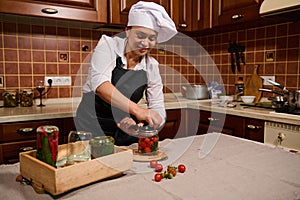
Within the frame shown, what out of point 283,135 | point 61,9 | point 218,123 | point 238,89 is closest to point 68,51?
point 61,9

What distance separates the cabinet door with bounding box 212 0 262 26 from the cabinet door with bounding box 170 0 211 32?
0.08 metres

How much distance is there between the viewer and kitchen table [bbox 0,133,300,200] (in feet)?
2.22

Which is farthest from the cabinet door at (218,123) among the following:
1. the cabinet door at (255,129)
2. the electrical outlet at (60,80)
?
the electrical outlet at (60,80)

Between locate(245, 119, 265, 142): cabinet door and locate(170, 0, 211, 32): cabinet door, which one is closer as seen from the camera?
locate(245, 119, 265, 142): cabinet door

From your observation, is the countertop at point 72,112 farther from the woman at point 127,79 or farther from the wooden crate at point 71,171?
the wooden crate at point 71,171

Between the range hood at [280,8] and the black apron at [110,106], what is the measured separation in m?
0.90

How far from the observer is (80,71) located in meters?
2.29

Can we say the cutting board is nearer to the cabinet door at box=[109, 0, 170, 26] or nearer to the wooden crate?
the cabinet door at box=[109, 0, 170, 26]

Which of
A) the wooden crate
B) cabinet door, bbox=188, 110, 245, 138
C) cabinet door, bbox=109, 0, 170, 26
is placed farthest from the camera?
cabinet door, bbox=109, 0, 170, 26

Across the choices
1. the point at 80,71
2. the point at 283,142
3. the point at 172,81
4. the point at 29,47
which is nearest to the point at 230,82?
the point at 172,81

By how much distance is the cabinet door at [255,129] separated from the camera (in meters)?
1.75

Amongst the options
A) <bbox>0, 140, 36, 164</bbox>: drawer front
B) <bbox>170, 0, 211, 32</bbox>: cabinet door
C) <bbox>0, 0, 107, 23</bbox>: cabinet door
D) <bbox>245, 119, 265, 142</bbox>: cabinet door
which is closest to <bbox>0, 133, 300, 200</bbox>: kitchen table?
<bbox>245, 119, 265, 142</bbox>: cabinet door

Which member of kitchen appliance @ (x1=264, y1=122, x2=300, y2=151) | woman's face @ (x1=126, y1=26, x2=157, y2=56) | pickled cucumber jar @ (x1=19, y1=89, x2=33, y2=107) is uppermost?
woman's face @ (x1=126, y1=26, x2=157, y2=56)

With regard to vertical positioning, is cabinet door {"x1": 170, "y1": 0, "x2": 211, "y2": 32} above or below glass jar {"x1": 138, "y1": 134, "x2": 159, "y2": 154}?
above
